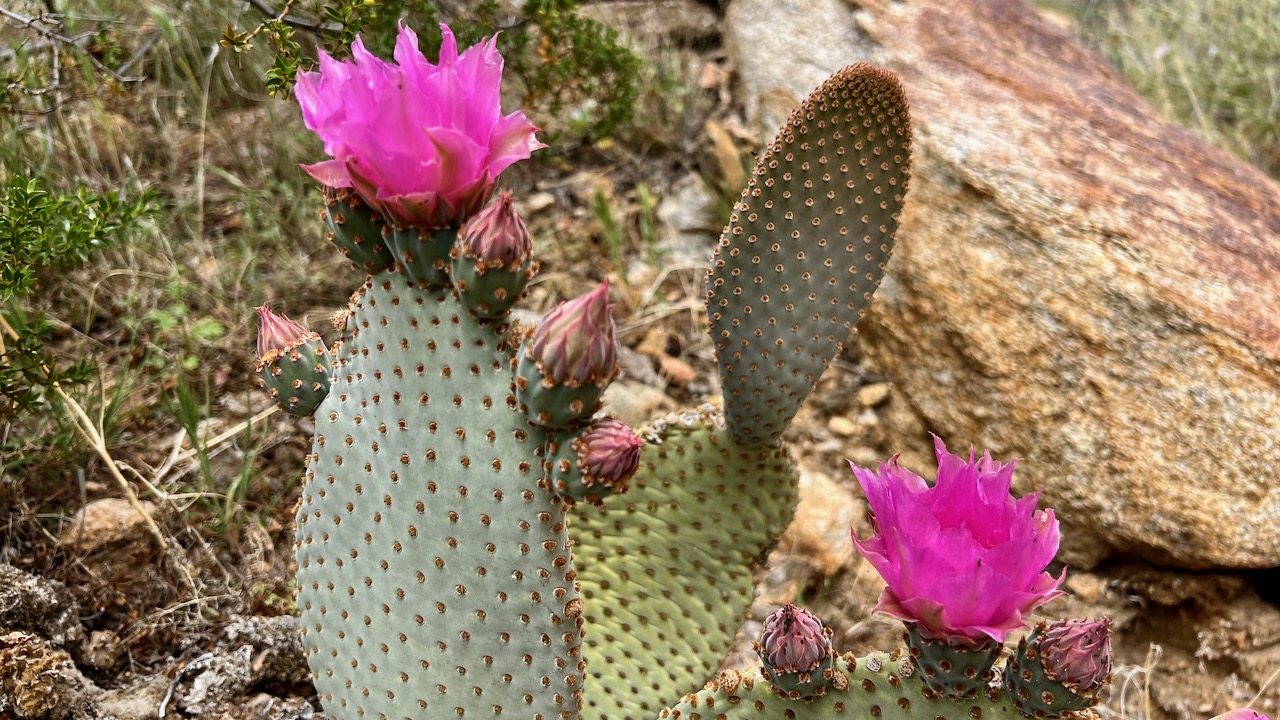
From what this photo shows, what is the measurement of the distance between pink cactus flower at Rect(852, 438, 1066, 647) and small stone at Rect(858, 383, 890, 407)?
5.67 ft

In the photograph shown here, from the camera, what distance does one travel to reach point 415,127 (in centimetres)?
107

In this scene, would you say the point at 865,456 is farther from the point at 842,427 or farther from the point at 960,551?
the point at 960,551

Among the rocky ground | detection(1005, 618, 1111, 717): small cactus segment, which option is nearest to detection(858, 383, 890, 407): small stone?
the rocky ground

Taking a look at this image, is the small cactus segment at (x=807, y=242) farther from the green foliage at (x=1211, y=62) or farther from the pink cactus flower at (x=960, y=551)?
the green foliage at (x=1211, y=62)

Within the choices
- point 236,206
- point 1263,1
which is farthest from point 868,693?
point 1263,1

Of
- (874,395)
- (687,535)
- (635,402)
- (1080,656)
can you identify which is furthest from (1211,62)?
(1080,656)

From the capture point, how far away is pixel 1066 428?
247 cm

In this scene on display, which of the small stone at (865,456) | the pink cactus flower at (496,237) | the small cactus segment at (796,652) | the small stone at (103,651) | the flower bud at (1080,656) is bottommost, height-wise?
the small stone at (865,456)

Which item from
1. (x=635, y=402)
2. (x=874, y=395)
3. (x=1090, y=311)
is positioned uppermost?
(x=1090, y=311)

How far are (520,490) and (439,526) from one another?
136 millimetres

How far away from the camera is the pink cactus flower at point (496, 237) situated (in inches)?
42.2

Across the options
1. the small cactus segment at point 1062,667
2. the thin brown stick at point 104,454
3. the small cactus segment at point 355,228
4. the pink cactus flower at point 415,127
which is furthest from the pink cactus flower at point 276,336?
the small cactus segment at point 1062,667

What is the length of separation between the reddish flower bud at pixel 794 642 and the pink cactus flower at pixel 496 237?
580mm

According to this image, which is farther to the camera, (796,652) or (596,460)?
(796,652)
